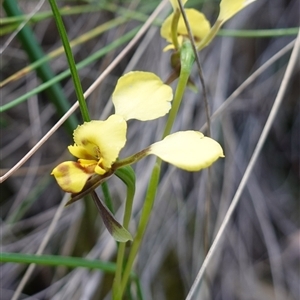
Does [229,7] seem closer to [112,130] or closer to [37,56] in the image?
[112,130]

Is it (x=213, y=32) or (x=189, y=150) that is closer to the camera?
(x=189, y=150)

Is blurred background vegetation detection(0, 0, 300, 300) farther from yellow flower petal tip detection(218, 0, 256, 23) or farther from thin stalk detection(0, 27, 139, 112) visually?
yellow flower petal tip detection(218, 0, 256, 23)

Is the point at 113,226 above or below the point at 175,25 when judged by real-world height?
below

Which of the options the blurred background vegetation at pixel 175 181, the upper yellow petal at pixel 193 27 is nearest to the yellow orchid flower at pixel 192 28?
the upper yellow petal at pixel 193 27

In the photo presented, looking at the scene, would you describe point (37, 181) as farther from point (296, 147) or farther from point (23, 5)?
point (296, 147)

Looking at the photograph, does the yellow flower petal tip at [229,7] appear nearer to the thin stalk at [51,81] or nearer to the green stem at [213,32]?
the green stem at [213,32]

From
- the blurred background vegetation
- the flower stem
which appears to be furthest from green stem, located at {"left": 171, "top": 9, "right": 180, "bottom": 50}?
the blurred background vegetation

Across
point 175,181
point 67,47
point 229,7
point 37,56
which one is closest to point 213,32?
point 229,7

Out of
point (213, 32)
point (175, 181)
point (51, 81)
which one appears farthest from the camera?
point (175, 181)
